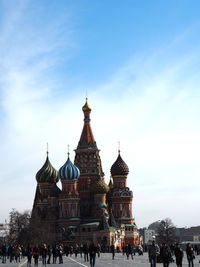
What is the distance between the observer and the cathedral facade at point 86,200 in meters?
90.0

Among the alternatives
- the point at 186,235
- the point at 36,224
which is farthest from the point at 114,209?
the point at 186,235

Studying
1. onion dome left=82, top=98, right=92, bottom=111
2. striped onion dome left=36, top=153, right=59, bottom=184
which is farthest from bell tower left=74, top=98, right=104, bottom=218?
striped onion dome left=36, top=153, right=59, bottom=184

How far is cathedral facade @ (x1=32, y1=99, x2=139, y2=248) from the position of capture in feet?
295

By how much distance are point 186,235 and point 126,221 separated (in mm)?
98023

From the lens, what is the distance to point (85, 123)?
101m

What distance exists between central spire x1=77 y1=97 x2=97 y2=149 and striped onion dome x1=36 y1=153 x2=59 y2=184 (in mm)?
7884

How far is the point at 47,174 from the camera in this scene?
10181cm

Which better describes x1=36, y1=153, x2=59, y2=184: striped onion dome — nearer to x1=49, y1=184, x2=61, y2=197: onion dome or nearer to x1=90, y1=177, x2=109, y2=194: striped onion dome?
x1=49, y1=184, x2=61, y2=197: onion dome

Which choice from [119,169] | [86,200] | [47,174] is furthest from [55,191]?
[119,169]

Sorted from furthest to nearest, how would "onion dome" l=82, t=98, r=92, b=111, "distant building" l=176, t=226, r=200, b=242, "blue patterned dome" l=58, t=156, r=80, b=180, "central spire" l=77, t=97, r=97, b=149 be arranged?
"distant building" l=176, t=226, r=200, b=242, "onion dome" l=82, t=98, r=92, b=111, "central spire" l=77, t=97, r=97, b=149, "blue patterned dome" l=58, t=156, r=80, b=180

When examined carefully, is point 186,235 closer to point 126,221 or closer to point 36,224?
point 126,221

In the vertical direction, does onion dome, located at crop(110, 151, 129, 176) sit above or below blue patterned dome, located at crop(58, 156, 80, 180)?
above

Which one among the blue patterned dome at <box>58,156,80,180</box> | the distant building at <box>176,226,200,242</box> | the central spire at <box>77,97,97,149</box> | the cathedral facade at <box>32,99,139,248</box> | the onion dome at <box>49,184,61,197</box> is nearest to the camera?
the cathedral facade at <box>32,99,139,248</box>

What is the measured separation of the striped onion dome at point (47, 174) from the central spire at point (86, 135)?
7.88 meters
